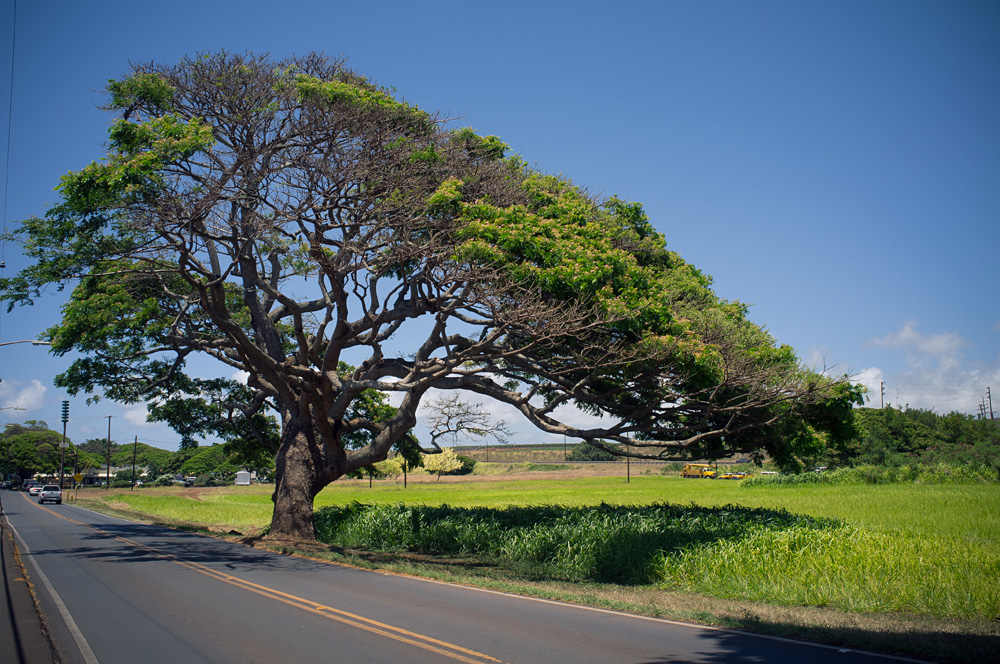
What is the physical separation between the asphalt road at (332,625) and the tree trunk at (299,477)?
5.52m

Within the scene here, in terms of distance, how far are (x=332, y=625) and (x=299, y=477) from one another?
12003mm

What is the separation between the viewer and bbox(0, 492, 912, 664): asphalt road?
7.57 m

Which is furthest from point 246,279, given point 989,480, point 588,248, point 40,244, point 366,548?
point 989,480

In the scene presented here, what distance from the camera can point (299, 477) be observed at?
2038 centimetres

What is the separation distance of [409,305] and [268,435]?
1256cm

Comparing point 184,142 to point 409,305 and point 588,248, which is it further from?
point 588,248

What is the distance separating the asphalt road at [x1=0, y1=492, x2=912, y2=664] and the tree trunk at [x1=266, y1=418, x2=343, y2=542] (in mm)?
5517

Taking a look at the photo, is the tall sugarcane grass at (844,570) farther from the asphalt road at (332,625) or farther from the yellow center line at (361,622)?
the yellow center line at (361,622)

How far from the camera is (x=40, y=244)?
16719 mm

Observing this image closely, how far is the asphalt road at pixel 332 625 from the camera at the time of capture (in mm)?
7570

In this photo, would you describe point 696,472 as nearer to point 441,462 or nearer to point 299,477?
point 441,462

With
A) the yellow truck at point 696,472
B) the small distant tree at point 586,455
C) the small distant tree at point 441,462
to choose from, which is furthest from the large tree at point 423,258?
the small distant tree at point 586,455

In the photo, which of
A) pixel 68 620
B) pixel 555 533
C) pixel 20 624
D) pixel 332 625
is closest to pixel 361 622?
pixel 332 625

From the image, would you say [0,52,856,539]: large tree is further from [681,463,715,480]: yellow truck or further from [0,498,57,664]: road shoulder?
[681,463,715,480]: yellow truck
